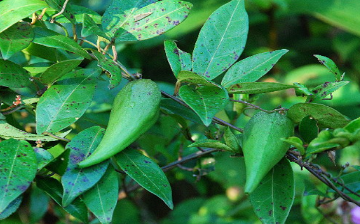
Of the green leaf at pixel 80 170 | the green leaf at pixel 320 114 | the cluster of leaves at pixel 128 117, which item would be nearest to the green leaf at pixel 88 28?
the cluster of leaves at pixel 128 117

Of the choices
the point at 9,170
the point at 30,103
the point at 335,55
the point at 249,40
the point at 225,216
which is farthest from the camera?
the point at 335,55

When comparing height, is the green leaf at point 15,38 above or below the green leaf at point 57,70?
above

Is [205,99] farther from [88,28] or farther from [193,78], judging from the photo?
[88,28]

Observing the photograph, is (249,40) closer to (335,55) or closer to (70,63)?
(335,55)

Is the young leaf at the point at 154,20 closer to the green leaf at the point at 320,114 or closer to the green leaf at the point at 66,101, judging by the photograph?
the green leaf at the point at 66,101

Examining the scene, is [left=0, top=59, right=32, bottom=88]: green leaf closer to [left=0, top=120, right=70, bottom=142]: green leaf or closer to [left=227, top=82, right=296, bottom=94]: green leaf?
[left=0, top=120, right=70, bottom=142]: green leaf

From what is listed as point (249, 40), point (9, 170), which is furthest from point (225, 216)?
point (9, 170)

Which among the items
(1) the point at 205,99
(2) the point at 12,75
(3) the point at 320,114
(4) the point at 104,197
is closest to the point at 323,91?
(3) the point at 320,114
